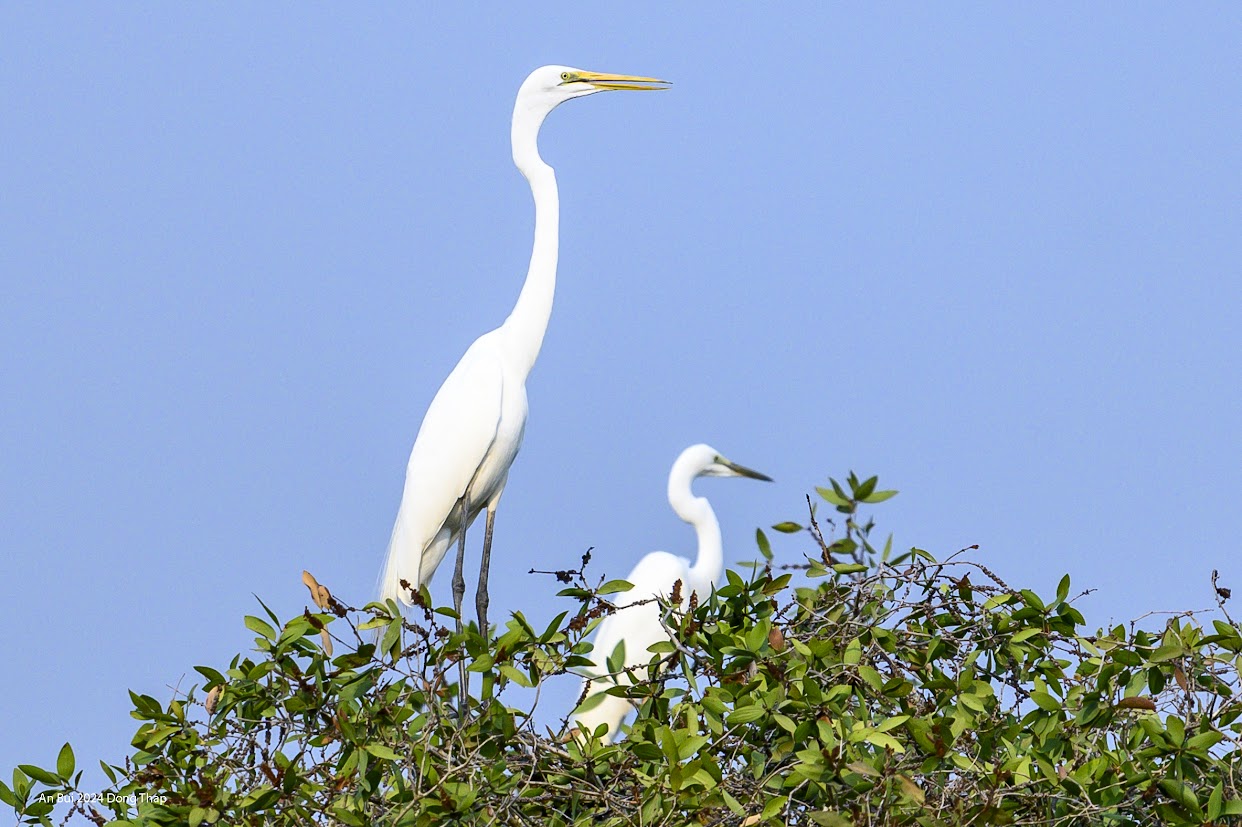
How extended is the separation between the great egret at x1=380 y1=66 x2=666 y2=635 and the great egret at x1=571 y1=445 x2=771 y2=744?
1.11 meters

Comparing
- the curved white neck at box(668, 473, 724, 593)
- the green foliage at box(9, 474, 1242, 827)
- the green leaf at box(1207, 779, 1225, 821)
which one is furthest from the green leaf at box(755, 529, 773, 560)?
the curved white neck at box(668, 473, 724, 593)

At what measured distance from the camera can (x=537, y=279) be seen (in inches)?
204

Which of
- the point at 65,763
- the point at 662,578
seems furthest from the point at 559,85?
the point at 65,763

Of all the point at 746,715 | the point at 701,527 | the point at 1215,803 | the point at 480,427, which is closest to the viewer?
the point at 1215,803

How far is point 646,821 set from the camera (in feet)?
7.20

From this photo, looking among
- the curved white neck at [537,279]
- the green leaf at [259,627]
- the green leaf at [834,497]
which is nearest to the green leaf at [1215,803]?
the green leaf at [834,497]

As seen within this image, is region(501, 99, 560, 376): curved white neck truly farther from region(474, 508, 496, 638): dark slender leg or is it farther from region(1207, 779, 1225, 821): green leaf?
region(1207, 779, 1225, 821): green leaf

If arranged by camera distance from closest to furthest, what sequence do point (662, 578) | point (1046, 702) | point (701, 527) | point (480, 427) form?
point (1046, 702), point (480, 427), point (662, 578), point (701, 527)

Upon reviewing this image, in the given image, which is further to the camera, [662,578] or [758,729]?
[662,578]

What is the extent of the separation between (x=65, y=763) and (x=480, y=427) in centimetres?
260

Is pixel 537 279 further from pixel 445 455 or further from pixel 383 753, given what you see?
pixel 383 753

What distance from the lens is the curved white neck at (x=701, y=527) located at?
310 inches

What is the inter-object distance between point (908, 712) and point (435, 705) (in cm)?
85

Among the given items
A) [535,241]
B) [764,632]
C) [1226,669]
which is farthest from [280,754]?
[535,241]
